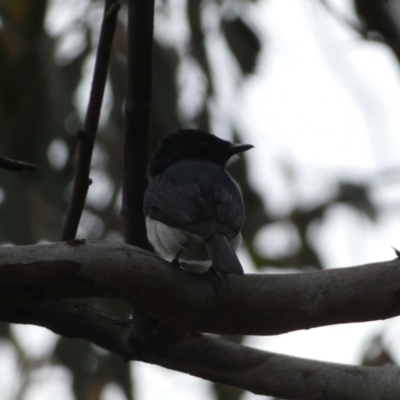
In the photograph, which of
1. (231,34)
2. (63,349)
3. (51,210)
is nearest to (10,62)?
(51,210)

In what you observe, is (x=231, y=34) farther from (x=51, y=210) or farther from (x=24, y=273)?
(x=24, y=273)

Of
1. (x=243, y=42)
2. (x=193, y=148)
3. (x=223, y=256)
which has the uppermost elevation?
(x=223, y=256)

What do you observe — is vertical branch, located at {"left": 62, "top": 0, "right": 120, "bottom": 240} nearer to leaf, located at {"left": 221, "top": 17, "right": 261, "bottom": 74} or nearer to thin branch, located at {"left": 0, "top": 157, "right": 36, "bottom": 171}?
thin branch, located at {"left": 0, "top": 157, "right": 36, "bottom": 171}

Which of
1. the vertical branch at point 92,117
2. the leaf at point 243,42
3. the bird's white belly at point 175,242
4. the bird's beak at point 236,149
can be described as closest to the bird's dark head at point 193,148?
the bird's beak at point 236,149

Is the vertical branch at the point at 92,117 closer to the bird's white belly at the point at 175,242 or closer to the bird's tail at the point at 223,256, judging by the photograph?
the bird's tail at the point at 223,256

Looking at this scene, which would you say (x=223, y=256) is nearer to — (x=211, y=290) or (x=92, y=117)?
(x=211, y=290)

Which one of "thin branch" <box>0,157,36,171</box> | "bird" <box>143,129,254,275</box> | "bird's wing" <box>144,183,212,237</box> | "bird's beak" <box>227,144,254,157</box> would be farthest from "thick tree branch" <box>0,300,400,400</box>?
"bird's beak" <box>227,144,254,157</box>

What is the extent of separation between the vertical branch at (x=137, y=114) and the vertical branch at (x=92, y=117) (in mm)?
100

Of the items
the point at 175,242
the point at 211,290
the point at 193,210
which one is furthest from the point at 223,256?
the point at 175,242

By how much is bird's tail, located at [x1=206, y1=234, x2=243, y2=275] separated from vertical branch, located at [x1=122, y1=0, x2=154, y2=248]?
1.03 feet

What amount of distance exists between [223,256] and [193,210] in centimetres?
60

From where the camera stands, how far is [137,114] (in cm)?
287

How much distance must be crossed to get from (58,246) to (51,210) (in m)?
2.53

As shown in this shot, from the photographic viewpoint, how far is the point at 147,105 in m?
2.85
